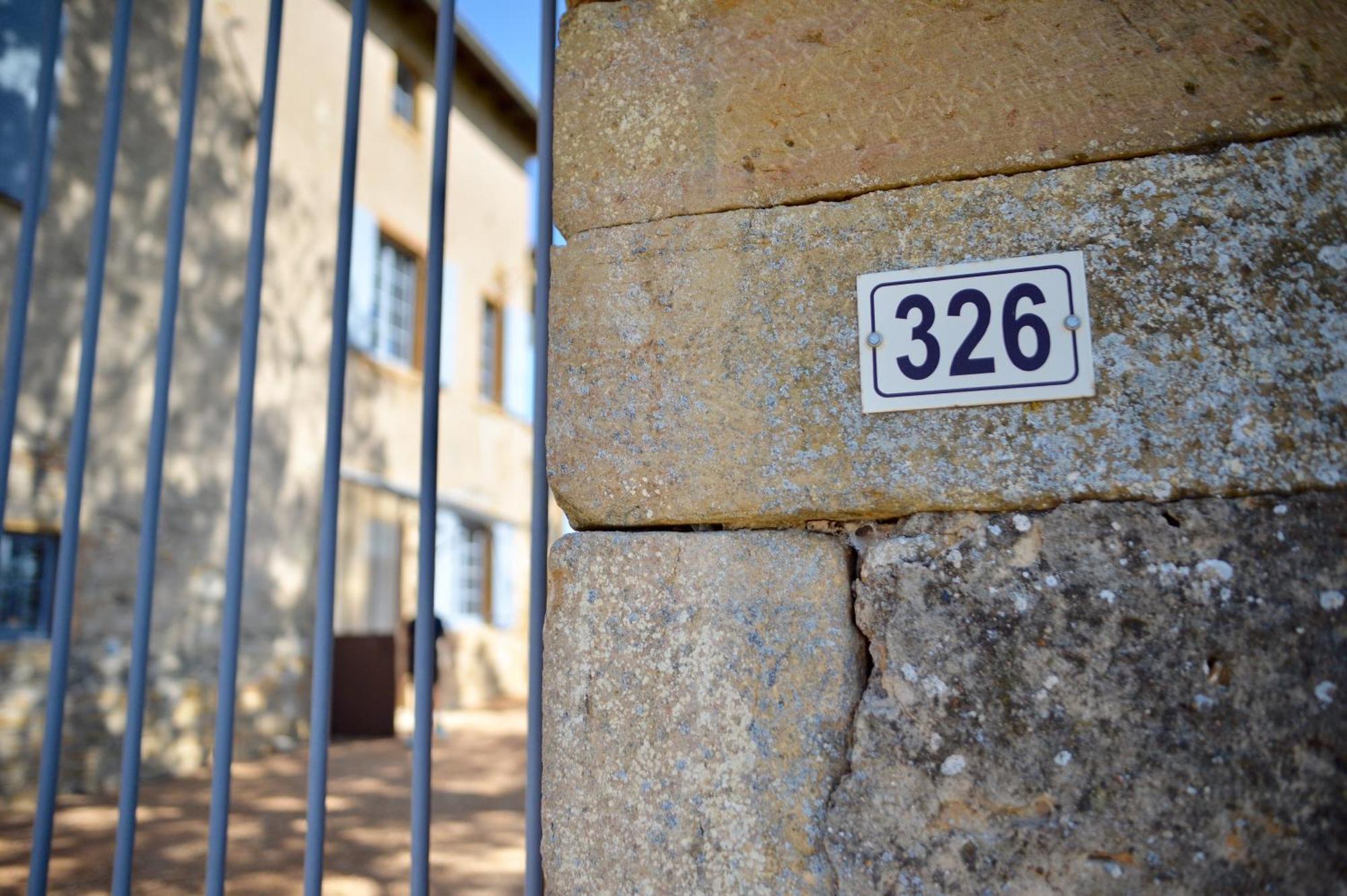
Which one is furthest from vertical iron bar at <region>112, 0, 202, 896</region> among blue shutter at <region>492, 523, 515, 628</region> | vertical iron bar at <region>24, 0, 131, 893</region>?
blue shutter at <region>492, 523, 515, 628</region>

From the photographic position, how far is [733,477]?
4.59 ft

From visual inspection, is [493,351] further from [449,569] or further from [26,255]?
[26,255]

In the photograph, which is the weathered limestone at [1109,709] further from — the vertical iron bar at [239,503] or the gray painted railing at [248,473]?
the vertical iron bar at [239,503]

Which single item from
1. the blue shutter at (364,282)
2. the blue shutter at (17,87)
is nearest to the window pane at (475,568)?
the blue shutter at (364,282)

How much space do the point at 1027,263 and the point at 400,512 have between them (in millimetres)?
7798

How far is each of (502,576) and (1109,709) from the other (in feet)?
30.8

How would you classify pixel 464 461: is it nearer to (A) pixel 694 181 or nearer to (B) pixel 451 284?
(B) pixel 451 284

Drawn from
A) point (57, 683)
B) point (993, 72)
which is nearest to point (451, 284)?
Result: point (57, 683)

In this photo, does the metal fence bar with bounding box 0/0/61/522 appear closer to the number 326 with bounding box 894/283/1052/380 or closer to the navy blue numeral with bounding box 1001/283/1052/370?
the number 326 with bounding box 894/283/1052/380

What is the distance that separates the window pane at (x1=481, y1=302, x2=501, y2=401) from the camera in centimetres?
1057

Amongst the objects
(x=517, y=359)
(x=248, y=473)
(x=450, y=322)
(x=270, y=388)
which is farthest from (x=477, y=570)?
(x=248, y=473)

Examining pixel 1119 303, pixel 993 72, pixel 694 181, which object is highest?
pixel 993 72

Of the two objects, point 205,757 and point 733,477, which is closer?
point 733,477

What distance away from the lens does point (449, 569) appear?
9.30 metres
